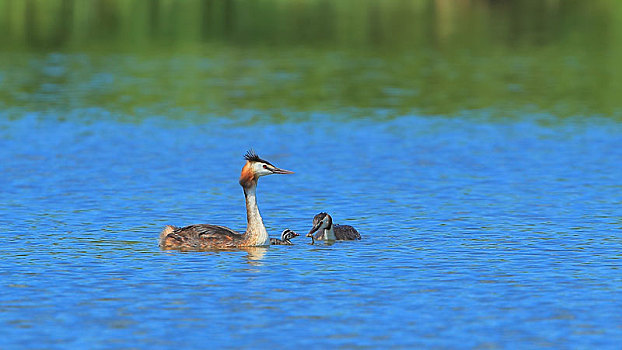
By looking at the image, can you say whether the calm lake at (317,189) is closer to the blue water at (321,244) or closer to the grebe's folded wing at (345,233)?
the blue water at (321,244)

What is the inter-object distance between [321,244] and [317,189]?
223 inches

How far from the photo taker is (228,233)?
66.4 feet

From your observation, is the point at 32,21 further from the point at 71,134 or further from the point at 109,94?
the point at 71,134

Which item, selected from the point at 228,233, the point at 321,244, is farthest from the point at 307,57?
the point at 228,233

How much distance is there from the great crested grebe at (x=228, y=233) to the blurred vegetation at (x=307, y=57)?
19926 mm

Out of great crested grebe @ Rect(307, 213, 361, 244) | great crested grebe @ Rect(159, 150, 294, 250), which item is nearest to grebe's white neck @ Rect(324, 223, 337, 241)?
great crested grebe @ Rect(307, 213, 361, 244)

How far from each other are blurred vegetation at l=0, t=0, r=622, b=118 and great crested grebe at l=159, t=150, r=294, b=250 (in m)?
19.9

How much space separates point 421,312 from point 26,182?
14.0 meters

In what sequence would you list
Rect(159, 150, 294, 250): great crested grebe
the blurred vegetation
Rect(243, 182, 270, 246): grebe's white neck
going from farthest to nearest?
the blurred vegetation, Rect(243, 182, 270, 246): grebe's white neck, Rect(159, 150, 294, 250): great crested grebe

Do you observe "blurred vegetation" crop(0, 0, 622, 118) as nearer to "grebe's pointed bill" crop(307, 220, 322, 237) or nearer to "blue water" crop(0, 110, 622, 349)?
"blue water" crop(0, 110, 622, 349)

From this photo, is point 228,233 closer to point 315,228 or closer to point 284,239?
point 284,239

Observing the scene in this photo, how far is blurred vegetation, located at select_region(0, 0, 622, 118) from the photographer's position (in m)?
43.2

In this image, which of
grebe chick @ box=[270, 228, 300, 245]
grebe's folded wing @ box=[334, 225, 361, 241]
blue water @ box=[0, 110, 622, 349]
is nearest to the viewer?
blue water @ box=[0, 110, 622, 349]

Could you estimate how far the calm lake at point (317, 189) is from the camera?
15.2 m
